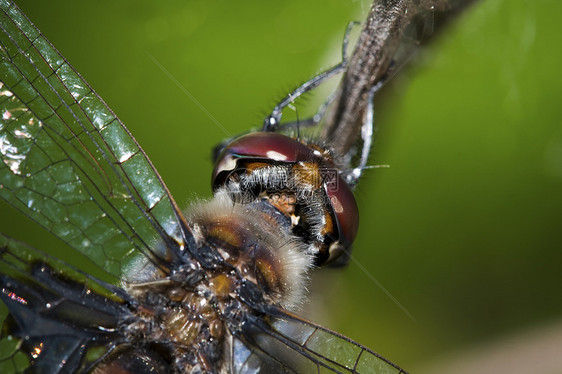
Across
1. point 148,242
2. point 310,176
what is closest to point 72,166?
point 148,242

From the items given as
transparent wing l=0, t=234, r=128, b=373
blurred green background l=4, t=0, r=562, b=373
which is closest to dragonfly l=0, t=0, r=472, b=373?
transparent wing l=0, t=234, r=128, b=373

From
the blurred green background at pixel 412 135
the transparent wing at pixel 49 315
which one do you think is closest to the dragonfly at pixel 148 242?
the transparent wing at pixel 49 315

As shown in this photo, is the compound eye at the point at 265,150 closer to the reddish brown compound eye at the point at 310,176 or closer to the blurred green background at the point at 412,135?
the reddish brown compound eye at the point at 310,176

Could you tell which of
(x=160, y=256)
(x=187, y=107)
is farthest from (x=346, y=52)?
(x=160, y=256)

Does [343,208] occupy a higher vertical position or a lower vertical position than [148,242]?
lower

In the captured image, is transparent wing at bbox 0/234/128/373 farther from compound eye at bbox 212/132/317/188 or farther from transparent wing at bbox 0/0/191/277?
compound eye at bbox 212/132/317/188

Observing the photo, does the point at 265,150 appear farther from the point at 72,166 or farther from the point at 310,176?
the point at 72,166

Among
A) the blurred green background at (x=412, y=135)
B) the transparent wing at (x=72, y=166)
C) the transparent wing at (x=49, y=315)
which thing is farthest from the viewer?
the blurred green background at (x=412, y=135)
